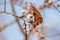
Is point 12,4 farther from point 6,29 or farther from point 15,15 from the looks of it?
point 6,29

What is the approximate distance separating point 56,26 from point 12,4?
439 millimetres

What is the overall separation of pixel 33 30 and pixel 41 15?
0.15 meters

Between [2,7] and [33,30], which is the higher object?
[2,7]

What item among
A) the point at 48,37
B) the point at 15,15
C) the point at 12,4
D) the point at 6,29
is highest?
the point at 12,4

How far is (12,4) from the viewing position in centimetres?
125

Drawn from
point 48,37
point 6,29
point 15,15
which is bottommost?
point 48,37

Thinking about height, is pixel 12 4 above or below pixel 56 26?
above

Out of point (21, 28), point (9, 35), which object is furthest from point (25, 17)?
point (9, 35)

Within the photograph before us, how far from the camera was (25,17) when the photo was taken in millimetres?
1174

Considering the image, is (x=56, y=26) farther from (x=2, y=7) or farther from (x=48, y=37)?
(x=2, y=7)

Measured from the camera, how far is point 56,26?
1.21 m

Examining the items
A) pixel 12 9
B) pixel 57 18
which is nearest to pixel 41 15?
pixel 57 18

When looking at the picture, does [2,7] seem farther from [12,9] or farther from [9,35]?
[9,35]

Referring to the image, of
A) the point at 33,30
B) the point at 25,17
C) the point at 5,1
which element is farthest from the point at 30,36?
the point at 5,1
